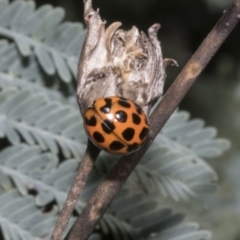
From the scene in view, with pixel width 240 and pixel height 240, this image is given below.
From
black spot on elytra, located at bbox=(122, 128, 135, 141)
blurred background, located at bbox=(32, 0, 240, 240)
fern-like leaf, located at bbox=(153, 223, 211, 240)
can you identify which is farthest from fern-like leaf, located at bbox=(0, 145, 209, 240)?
blurred background, located at bbox=(32, 0, 240, 240)

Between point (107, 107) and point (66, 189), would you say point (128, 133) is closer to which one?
point (107, 107)

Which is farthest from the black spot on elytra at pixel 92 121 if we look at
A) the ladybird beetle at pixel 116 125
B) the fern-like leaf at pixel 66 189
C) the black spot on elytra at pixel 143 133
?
the fern-like leaf at pixel 66 189

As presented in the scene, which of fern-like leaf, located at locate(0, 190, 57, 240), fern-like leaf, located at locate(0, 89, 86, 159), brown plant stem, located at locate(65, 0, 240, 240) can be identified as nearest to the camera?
brown plant stem, located at locate(65, 0, 240, 240)

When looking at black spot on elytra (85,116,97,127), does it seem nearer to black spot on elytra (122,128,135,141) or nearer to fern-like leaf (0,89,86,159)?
black spot on elytra (122,128,135,141)

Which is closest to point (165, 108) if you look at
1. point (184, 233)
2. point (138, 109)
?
point (138, 109)

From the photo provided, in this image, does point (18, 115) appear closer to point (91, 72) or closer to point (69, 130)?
point (69, 130)
